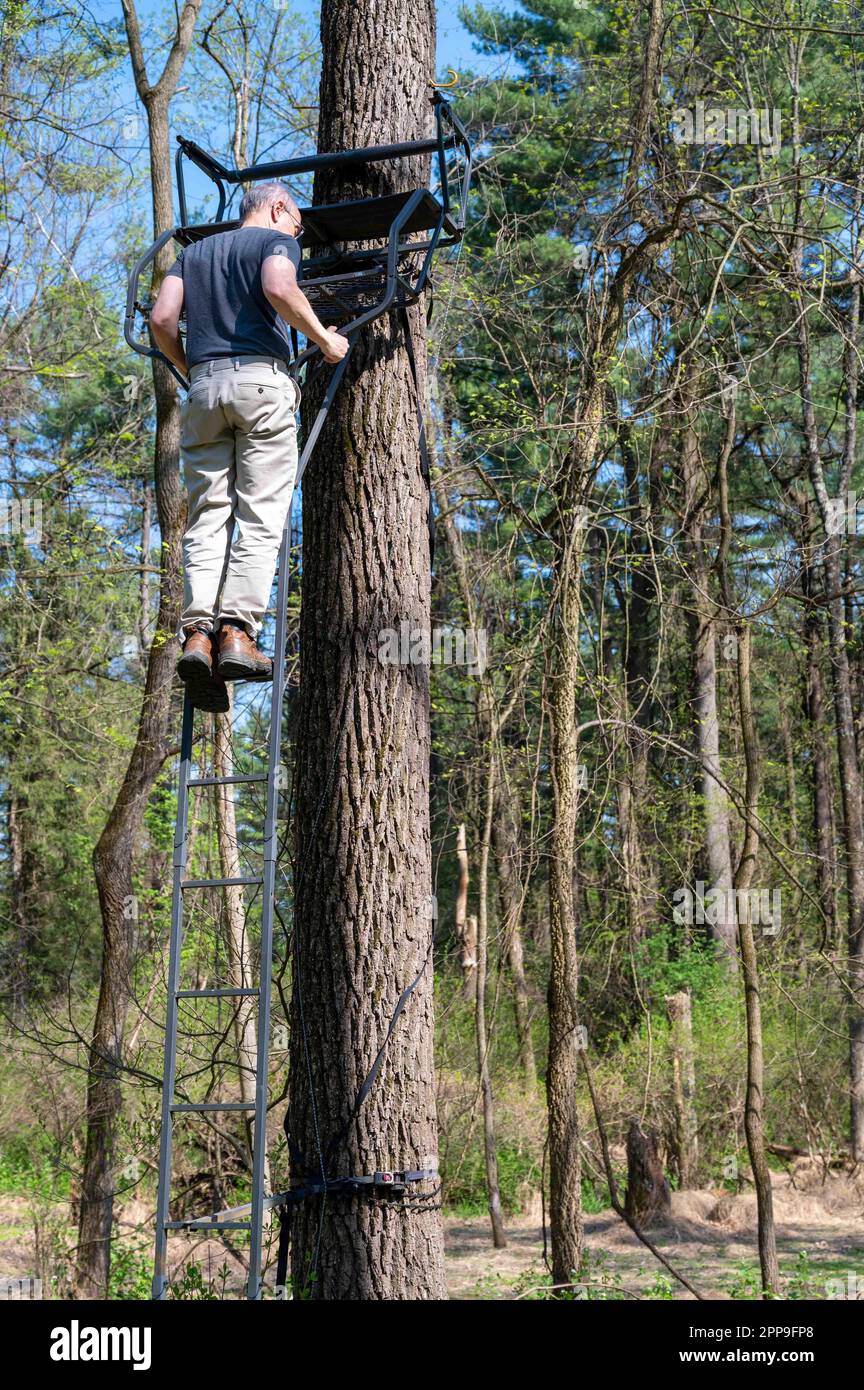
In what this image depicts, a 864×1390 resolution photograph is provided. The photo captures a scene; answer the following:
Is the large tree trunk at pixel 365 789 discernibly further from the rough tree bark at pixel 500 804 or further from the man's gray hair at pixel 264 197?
the rough tree bark at pixel 500 804

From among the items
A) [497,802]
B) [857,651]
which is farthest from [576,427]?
[857,651]

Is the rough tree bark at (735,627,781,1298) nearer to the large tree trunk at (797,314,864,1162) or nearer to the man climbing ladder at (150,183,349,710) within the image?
the man climbing ladder at (150,183,349,710)

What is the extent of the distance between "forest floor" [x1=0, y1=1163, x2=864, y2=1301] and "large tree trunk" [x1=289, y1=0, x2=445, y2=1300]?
189 inches

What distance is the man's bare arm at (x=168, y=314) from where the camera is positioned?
3773 millimetres

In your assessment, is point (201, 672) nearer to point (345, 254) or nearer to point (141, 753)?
point (345, 254)

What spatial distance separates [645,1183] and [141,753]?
7021mm

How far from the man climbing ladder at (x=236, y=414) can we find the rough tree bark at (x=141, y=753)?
18.1ft

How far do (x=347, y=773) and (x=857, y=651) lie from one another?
17.0 m

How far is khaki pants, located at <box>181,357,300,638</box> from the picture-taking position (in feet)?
11.9

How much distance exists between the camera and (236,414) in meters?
3.65

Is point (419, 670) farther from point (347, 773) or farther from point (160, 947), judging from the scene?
point (160, 947)
